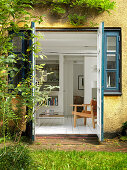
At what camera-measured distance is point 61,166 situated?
3.61 meters

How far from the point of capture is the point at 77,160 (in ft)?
12.9

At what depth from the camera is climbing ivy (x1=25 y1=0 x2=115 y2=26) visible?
213 inches

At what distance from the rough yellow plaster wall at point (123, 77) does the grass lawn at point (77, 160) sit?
51.5 inches

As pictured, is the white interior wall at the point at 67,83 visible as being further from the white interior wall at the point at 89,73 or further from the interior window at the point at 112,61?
the interior window at the point at 112,61

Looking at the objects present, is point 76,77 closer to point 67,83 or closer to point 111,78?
point 67,83

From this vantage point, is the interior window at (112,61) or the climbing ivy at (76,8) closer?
the climbing ivy at (76,8)

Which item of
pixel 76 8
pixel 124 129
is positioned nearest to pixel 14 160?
pixel 124 129

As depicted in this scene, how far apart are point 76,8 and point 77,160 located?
11.5 ft

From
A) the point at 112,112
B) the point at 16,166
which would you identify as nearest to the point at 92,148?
the point at 112,112

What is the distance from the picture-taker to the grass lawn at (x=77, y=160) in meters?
3.58

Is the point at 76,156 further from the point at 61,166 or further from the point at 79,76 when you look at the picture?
the point at 79,76

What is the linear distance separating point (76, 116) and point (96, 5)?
350cm

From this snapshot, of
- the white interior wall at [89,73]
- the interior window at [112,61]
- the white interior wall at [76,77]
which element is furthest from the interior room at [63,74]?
the interior window at [112,61]

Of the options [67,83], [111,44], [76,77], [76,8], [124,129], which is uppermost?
[76,8]
